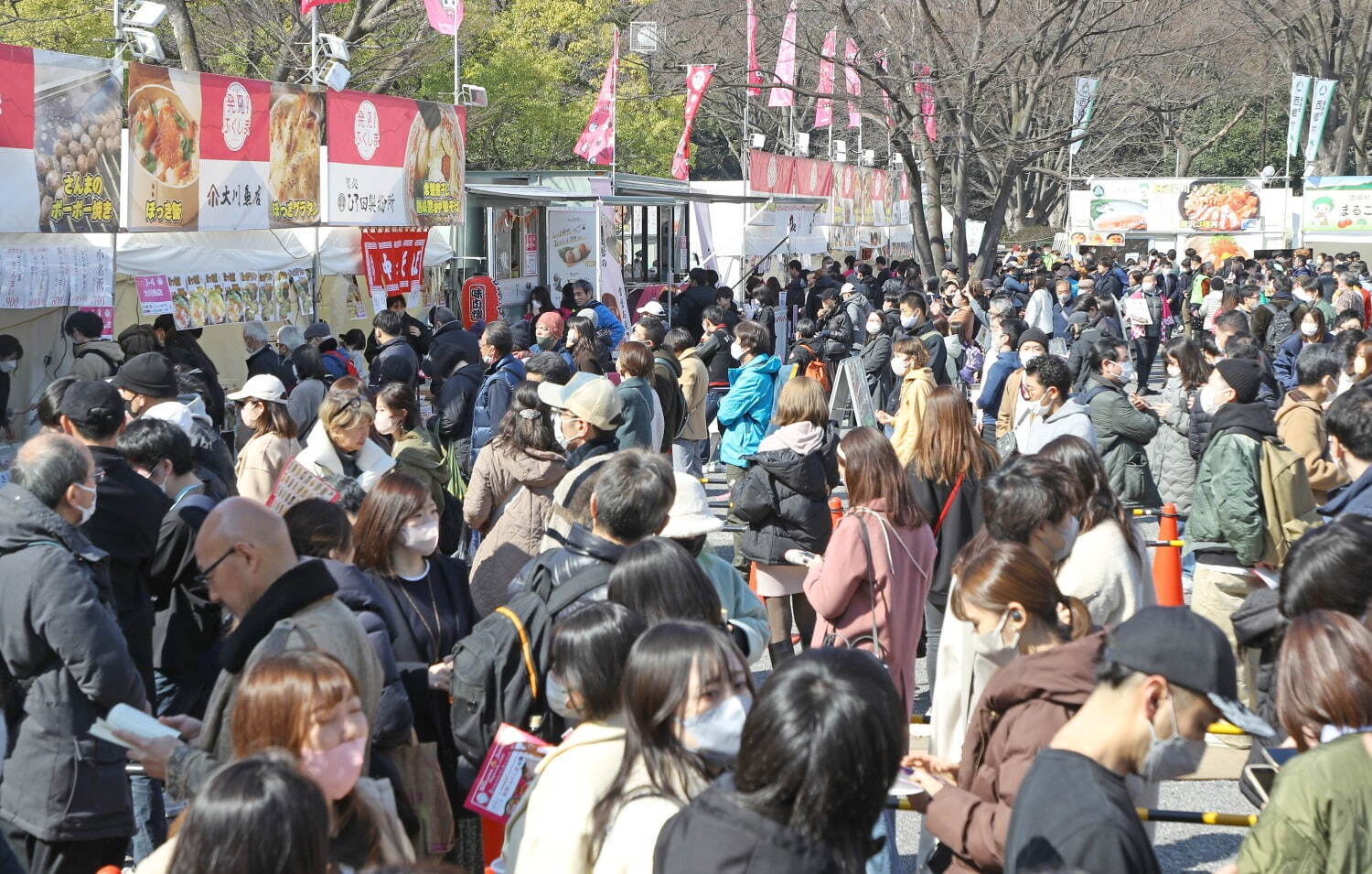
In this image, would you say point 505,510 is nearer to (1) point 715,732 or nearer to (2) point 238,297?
(1) point 715,732

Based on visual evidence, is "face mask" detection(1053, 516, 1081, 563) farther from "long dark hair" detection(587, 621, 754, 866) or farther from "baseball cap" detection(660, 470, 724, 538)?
"long dark hair" detection(587, 621, 754, 866)

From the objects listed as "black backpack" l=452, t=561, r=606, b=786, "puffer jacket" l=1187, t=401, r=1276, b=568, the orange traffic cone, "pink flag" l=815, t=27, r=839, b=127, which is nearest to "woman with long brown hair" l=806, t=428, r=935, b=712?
"black backpack" l=452, t=561, r=606, b=786

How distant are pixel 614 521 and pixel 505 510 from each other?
6.18ft

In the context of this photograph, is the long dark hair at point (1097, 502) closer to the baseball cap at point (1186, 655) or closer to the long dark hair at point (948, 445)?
the long dark hair at point (948, 445)

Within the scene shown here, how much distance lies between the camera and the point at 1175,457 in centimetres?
820

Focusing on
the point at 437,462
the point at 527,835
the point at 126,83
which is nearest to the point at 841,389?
the point at 437,462

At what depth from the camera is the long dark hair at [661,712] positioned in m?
2.69

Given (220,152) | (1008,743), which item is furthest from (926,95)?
(1008,743)

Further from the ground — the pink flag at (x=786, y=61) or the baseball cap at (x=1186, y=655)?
the pink flag at (x=786, y=61)

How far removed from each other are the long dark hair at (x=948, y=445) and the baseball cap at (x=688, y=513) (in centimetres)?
190

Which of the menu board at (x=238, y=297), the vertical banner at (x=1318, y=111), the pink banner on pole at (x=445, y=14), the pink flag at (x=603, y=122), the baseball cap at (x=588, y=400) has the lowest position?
the baseball cap at (x=588, y=400)

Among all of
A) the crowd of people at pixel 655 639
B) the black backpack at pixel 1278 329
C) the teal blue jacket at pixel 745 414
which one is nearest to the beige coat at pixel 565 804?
the crowd of people at pixel 655 639

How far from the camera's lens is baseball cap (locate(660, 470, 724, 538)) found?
4.32 meters

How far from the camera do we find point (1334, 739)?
8.95ft
